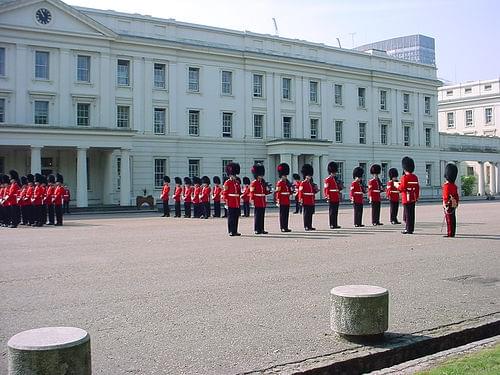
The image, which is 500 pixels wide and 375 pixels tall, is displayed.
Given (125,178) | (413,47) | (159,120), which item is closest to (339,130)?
(159,120)

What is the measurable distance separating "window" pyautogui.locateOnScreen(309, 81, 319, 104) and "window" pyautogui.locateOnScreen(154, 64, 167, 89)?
14061 millimetres

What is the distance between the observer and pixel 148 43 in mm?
43562

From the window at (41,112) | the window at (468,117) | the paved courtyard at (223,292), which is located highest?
the window at (468,117)

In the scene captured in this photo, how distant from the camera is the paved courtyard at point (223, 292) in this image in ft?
19.1

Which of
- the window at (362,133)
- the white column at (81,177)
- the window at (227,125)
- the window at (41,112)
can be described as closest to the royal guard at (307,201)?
the white column at (81,177)

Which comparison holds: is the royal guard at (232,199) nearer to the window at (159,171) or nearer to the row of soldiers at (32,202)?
the row of soldiers at (32,202)

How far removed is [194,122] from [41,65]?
11888mm

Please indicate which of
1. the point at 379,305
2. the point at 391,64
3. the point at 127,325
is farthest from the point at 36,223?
the point at 391,64

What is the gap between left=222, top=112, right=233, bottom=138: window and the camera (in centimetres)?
4822

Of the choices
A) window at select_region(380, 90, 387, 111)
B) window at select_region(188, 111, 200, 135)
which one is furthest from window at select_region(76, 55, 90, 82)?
window at select_region(380, 90, 387, 111)

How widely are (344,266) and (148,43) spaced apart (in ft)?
117

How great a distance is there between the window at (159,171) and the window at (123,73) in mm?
5980

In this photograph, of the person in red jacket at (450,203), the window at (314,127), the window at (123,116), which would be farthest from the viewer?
the window at (314,127)

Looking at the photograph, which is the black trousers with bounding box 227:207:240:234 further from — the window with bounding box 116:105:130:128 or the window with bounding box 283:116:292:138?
the window with bounding box 283:116:292:138
